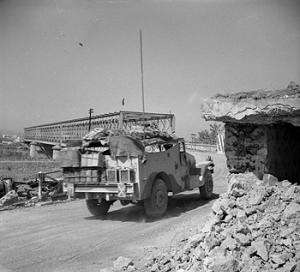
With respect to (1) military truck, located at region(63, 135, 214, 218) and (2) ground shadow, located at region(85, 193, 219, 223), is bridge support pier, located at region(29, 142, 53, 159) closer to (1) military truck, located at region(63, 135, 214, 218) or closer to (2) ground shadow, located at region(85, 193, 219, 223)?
(2) ground shadow, located at region(85, 193, 219, 223)

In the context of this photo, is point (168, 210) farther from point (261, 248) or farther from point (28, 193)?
point (261, 248)

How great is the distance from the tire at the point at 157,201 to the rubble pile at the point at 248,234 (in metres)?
4.29

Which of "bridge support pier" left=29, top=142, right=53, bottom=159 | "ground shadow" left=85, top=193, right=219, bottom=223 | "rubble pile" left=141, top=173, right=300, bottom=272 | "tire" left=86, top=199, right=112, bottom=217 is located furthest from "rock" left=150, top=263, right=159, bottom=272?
"bridge support pier" left=29, top=142, right=53, bottom=159

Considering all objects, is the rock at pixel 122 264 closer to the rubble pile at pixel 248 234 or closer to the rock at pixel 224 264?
the rubble pile at pixel 248 234

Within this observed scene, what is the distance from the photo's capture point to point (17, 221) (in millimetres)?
10445

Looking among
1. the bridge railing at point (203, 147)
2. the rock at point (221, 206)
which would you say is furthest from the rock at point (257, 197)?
the bridge railing at point (203, 147)

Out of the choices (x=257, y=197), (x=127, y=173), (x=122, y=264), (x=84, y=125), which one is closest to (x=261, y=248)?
(x=257, y=197)

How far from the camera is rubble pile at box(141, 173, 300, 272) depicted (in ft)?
13.3

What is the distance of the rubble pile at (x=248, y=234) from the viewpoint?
13.3 feet

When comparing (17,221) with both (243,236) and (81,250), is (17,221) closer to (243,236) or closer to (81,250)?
(81,250)

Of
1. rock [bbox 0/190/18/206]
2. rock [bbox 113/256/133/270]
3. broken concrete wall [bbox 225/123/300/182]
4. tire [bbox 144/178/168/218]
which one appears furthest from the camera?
rock [bbox 0/190/18/206]

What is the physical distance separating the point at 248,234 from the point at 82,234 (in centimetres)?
509

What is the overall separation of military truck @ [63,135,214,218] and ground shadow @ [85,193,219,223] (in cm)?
29

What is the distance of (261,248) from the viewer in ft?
13.5
